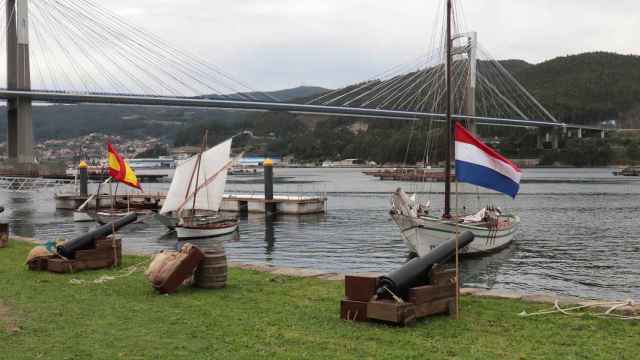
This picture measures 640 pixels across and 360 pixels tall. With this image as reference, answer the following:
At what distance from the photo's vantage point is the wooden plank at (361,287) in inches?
337

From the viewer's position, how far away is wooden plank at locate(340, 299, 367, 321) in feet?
27.7

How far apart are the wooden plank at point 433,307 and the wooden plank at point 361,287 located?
24.0 inches

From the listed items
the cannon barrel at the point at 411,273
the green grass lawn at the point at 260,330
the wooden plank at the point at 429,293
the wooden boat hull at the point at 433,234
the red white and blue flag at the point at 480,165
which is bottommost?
the wooden boat hull at the point at 433,234

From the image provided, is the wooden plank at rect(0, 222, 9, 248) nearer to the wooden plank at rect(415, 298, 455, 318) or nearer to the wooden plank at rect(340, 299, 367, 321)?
the wooden plank at rect(340, 299, 367, 321)

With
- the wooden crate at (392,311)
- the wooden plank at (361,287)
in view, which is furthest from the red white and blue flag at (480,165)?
the wooden crate at (392,311)

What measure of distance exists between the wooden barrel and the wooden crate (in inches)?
129

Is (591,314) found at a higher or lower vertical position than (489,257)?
higher

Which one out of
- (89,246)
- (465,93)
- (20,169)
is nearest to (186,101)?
(20,169)

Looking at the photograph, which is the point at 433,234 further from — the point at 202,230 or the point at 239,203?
the point at 239,203

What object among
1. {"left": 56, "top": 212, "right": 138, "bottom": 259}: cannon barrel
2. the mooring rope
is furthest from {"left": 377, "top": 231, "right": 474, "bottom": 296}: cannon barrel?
{"left": 56, "top": 212, "right": 138, "bottom": 259}: cannon barrel

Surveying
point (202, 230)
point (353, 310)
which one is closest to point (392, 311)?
point (353, 310)

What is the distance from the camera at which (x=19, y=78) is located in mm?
71000

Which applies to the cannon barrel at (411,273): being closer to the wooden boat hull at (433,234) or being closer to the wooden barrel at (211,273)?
the wooden barrel at (211,273)

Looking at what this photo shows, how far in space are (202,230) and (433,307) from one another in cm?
2232
